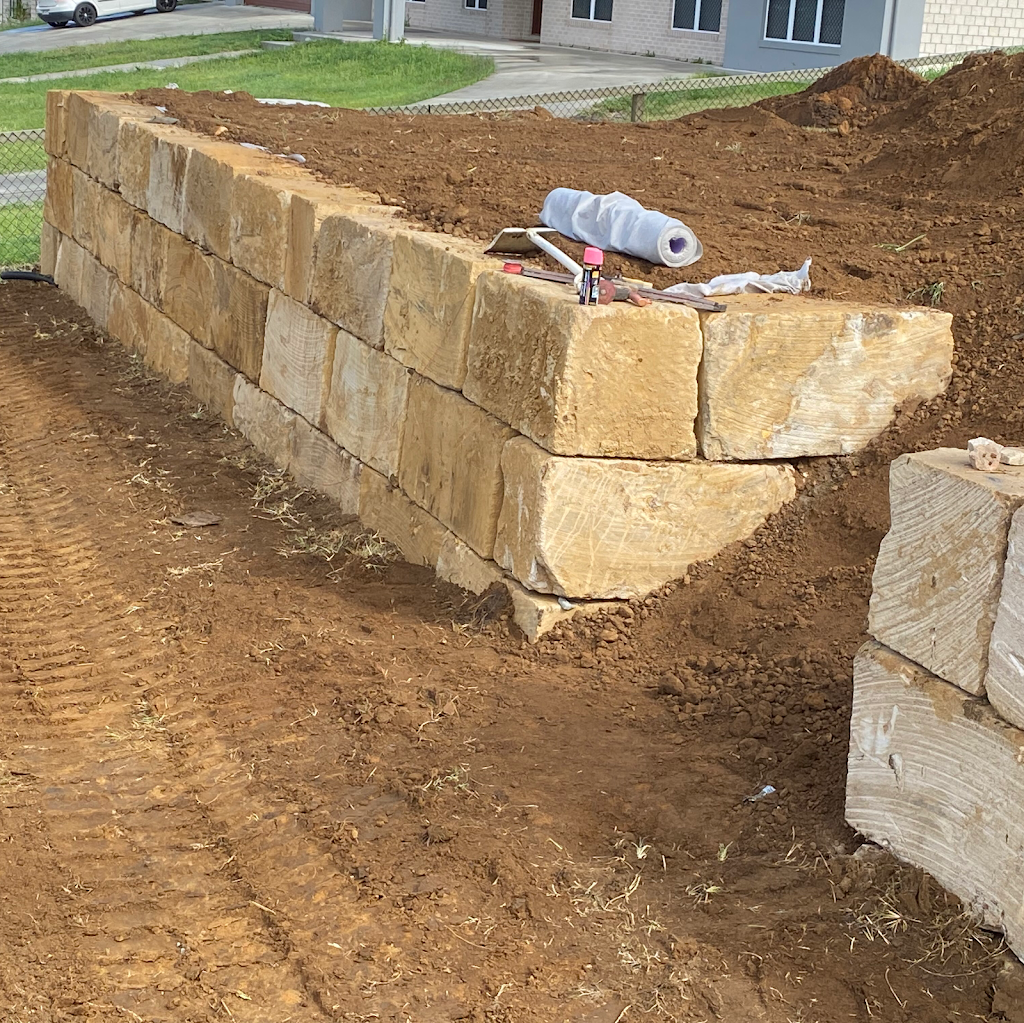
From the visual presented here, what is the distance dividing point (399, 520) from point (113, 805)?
233 cm

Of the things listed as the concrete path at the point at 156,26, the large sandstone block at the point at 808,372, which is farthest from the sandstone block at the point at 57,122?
the concrete path at the point at 156,26

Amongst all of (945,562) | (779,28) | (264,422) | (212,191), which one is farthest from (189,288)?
(779,28)

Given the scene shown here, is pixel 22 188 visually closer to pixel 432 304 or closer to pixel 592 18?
pixel 432 304

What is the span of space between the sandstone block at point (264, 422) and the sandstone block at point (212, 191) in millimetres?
936

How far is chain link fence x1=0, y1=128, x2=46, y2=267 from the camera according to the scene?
14023 mm

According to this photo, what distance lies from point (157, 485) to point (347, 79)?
17.0m

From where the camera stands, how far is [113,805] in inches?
181

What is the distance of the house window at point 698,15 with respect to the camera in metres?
25.2

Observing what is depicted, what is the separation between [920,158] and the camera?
8094 millimetres

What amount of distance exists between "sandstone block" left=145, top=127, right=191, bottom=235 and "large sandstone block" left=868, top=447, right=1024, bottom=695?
22.2ft

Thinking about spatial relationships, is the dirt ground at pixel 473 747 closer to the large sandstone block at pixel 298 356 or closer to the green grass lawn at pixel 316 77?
the large sandstone block at pixel 298 356

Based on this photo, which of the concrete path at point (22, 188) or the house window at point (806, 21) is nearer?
the concrete path at point (22, 188)

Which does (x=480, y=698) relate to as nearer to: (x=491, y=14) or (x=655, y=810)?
(x=655, y=810)

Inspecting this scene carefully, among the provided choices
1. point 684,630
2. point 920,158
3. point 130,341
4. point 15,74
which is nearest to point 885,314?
point 684,630
